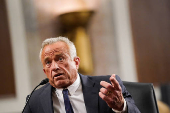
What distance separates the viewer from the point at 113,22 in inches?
218

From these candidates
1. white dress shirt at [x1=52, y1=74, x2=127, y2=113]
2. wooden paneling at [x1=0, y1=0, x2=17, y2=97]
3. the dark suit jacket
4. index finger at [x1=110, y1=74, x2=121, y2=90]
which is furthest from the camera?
wooden paneling at [x1=0, y1=0, x2=17, y2=97]

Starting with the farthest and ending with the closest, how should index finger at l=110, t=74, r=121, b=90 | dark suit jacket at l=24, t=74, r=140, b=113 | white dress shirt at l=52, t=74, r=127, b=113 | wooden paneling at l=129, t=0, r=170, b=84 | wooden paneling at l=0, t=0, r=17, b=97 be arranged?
wooden paneling at l=129, t=0, r=170, b=84
wooden paneling at l=0, t=0, r=17, b=97
white dress shirt at l=52, t=74, r=127, b=113
dark suit jacket at l=24, t=74, r=140, b=113
index finger at l=110, t=74, r=121, b=90

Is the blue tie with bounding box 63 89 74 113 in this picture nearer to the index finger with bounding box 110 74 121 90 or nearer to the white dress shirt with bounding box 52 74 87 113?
the white dress shirt with bounding box 52 74 87 113

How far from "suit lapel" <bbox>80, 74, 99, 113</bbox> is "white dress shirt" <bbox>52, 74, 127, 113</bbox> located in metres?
0.07

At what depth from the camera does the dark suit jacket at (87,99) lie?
2123mm

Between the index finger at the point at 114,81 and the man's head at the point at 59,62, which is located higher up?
the man's head at the point at 59,62

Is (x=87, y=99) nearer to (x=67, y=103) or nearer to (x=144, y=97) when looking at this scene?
(x=67, y=103)

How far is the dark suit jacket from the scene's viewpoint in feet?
6.97

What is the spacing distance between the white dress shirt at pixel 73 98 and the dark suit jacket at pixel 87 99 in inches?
2.2

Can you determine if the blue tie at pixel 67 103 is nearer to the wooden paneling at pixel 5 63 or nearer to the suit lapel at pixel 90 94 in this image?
the suit lapel at pixel 90 94

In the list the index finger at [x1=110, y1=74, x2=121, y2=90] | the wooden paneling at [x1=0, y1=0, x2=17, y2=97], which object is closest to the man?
the index finger at [x1=110, y1=74, x2=121, y2=90]

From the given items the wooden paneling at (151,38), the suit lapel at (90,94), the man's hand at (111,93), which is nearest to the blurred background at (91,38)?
the wooden paneling at (151,38)

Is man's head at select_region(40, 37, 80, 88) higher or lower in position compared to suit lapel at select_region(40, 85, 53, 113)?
higher

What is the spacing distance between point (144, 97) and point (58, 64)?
0.72 m
